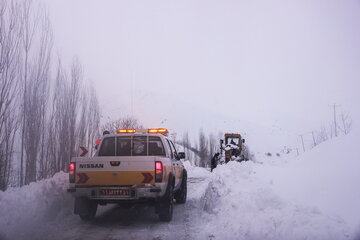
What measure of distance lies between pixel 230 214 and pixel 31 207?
14.6 feet

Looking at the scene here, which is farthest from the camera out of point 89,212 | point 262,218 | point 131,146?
point 131,146

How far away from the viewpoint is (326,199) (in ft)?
22.0

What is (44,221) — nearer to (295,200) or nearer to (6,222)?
(6,222)

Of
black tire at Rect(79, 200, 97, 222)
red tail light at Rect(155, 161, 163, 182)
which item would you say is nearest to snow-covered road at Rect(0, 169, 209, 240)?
black tire at Rect(79, 200, 97, 222)

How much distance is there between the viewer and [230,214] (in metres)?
7.71

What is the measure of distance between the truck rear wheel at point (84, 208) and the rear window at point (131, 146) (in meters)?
1.52

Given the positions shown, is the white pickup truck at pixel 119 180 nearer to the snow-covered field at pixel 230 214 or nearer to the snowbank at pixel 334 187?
the snow-covered field at pixel 230 214

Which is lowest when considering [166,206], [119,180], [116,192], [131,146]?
[166,206]

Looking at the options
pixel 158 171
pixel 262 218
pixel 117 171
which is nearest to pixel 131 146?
pixel 117 171

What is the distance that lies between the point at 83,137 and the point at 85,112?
2.34m

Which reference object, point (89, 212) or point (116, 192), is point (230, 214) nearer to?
point (116, 192)

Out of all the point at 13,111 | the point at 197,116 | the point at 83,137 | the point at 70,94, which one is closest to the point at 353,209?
the point at 13,111

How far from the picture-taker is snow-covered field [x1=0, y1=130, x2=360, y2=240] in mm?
5676

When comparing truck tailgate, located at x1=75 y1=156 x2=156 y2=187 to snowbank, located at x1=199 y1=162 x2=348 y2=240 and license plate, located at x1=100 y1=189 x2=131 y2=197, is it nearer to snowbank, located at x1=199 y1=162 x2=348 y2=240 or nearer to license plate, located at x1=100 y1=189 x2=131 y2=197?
license plate, located at x1=100 y1=189 x2=131 y2=197
